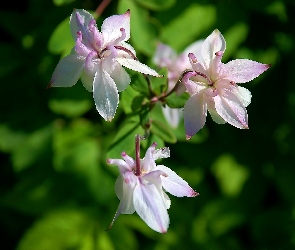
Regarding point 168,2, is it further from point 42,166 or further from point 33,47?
point 42,166

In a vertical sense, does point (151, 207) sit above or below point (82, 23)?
below

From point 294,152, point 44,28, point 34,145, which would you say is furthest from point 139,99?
point 294,152

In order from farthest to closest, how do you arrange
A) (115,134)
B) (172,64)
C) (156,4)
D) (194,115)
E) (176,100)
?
(115,134)
(172,64)
(156,4)
(176,100)
(194,115)

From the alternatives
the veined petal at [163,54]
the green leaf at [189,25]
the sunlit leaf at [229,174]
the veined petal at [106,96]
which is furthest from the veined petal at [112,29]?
the sunlit leaf at [229,174]

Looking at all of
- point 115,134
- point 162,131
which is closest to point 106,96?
point 162,131

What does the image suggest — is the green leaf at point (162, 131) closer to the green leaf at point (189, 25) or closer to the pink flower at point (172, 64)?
the pink flower at point (172, 64)

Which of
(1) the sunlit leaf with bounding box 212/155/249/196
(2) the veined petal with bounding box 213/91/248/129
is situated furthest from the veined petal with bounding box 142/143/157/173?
(1) the sunlit leaf with bounding box 212/155/249/196

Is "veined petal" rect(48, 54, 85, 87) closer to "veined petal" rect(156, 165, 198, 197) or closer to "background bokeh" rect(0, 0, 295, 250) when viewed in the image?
"veined petal" rect(156, 165, 198, 197)

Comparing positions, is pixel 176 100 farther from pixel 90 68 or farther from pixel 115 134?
pixel 115 134
